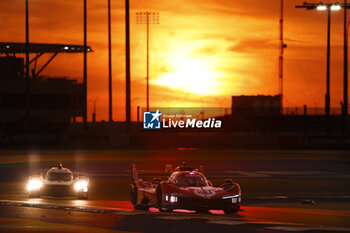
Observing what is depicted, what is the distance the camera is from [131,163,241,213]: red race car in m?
17.3

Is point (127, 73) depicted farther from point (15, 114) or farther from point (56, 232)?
point (15, 114)

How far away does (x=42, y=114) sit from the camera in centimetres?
9538

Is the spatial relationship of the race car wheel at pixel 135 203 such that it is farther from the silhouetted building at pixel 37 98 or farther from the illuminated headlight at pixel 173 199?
the silhouetted building at pixel 37 98

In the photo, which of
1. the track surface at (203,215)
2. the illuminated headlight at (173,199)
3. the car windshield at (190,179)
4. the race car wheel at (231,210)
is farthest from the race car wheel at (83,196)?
the race car wheel at (231,210)

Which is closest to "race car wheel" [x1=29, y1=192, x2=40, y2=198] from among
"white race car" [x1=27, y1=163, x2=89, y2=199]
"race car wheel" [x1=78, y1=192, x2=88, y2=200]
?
"white race car" [x1=27, y1=163, x2=89, y2=199]

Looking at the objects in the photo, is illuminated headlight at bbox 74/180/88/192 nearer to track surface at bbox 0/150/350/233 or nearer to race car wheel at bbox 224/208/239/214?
track surface at bbox 0/150/350/233

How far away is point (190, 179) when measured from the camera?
1831 cm

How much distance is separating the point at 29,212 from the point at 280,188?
37.0 ft

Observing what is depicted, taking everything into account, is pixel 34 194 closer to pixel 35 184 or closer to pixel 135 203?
pixel 35 184

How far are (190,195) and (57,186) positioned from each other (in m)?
6.00

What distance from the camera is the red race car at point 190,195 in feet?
56.9

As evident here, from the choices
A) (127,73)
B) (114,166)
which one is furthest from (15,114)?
(114,166)

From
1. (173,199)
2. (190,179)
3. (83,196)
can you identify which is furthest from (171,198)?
(83,196)

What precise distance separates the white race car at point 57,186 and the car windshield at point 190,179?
15.1 ft
